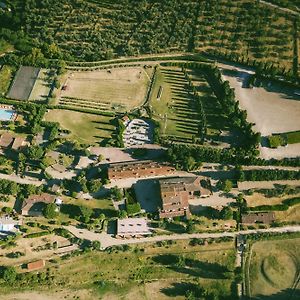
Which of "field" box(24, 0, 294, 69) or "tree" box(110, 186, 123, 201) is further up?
"field" box(24, 0, 294, 69)

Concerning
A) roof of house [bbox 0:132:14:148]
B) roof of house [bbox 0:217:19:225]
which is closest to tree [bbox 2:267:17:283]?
roof of house [bbox 0:217:19:225]

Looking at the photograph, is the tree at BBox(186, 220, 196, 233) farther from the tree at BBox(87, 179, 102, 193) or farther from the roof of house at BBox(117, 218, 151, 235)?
the tree at BBox(87, 179, 102, 193)

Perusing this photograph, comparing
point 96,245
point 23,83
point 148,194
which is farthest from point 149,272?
point 23,83

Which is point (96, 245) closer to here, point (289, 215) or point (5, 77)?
point (289, 215)

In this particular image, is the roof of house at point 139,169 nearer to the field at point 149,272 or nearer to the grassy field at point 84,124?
the grassy field at point 84,124

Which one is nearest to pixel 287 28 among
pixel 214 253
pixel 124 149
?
pixel 124 149

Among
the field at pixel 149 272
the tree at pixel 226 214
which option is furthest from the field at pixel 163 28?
the field at pixel 149 272
